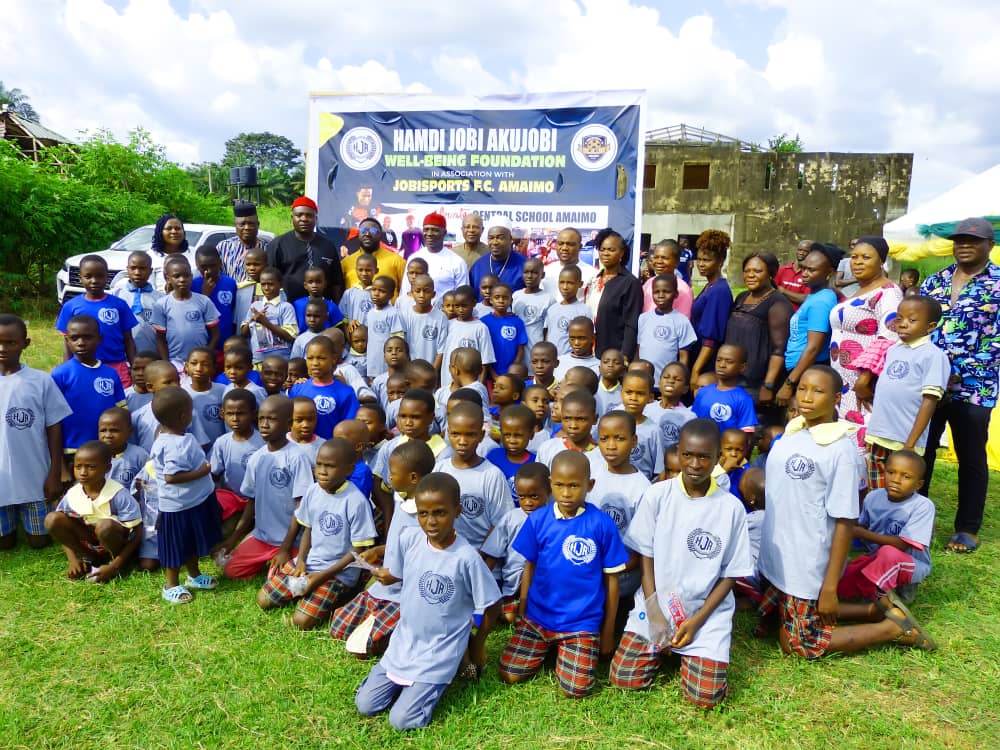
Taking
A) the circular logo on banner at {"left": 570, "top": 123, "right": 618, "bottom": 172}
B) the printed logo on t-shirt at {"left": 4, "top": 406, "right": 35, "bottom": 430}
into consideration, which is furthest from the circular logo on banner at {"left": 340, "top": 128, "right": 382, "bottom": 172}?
the printed logo on t-shirt at {"left": 4, "top": 406, "right": 35, "bottom": 430}

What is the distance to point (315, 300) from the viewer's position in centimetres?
558

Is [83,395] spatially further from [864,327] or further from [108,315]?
[864,327]

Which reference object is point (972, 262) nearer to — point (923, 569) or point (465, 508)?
point (923, 569)

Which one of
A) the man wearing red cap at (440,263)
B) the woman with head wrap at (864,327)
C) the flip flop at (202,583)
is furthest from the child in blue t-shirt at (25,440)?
the woman with head wrap at (864,327)

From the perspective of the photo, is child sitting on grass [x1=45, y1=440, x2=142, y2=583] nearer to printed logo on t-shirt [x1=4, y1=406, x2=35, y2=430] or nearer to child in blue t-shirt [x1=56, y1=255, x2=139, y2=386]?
printed logo on t-shirt [x1=4, y1=406, x2=35, y2=430]

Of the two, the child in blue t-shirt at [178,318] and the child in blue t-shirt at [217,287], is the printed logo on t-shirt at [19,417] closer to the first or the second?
the child in blue t-shirt at [178,318]

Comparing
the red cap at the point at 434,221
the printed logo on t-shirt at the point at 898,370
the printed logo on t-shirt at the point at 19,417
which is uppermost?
the red cap at the point at 434,221

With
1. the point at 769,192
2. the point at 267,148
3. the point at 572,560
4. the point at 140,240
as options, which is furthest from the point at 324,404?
the point at 267,148

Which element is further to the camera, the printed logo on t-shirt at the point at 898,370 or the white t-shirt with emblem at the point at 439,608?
the printed logo on t-shirt at the point at 898,370

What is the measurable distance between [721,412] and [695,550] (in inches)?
59.9

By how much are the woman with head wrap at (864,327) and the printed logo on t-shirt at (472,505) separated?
2.68 meters

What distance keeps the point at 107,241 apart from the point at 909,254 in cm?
1453

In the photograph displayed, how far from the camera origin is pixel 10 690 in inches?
118

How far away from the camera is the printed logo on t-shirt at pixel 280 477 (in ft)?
13.1
